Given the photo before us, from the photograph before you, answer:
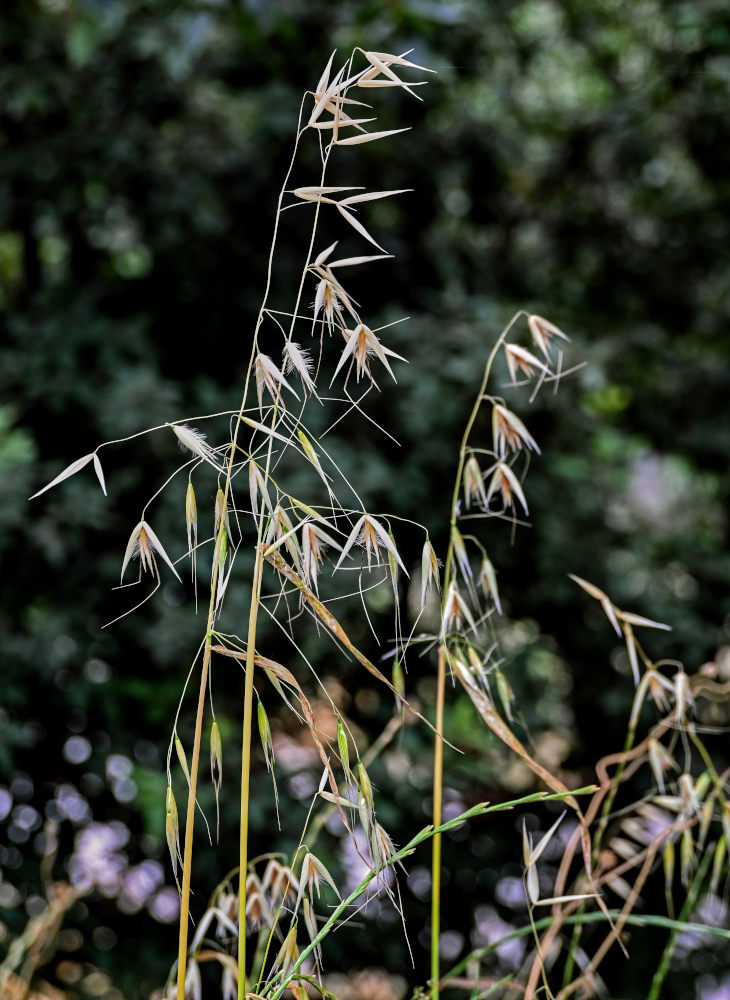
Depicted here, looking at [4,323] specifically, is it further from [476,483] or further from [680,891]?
[680,891]

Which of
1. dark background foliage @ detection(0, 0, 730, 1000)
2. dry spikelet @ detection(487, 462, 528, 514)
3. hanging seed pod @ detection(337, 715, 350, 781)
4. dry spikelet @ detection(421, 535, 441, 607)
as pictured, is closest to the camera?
hanging seed pod @ detection(337, 715, 350, 781)

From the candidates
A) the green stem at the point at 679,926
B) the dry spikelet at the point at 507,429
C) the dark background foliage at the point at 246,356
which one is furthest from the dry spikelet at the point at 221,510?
the dark background foliage at the point at 246,356

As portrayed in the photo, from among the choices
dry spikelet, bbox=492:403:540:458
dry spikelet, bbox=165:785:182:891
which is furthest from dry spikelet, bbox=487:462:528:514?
dry spikelet, bbox=165:785:182:891

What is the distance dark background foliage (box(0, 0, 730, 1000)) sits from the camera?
169 cm

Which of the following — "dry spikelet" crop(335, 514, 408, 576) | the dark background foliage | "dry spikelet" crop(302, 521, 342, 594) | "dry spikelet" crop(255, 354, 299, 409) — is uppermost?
"dry spikelet" crop(255, 354, 299, 409)

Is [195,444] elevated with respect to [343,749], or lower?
elevated

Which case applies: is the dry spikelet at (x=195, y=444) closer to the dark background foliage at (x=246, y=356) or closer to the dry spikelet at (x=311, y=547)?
the dry spikelet at (x=311, y=547)

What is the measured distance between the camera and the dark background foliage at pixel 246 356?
169 cm

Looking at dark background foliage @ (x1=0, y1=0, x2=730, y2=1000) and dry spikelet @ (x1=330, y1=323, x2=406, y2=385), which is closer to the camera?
dry spikelet @ (x1=330, y1=323, x2=406, y2=385)

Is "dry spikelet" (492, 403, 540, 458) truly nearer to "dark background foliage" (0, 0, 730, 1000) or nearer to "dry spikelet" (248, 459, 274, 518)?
"dry spikelet" (248, 459, 274, 518)

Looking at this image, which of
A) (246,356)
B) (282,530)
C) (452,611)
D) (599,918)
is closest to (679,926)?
(599,918)

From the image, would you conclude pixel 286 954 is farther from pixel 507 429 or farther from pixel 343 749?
pixel 507 429

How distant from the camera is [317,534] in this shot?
502 millimetres

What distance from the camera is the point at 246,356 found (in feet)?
6.72
